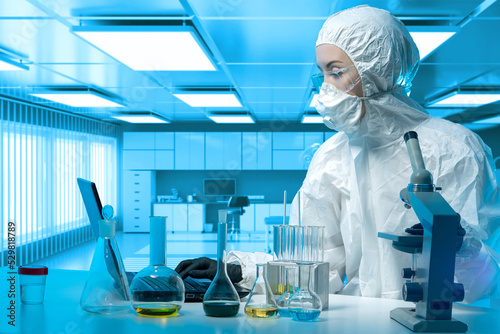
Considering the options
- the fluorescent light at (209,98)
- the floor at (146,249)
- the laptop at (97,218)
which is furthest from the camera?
the floor at (146,249)

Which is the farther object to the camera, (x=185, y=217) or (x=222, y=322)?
(x=185, y=217)

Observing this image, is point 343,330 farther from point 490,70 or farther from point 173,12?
point 490,70

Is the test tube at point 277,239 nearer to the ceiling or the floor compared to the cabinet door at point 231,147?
nearer to the floor

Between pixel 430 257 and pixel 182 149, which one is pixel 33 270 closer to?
pixel 430 257

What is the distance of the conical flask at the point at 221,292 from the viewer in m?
1.12

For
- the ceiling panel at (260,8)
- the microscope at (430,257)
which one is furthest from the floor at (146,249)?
the microscope at (430,257)

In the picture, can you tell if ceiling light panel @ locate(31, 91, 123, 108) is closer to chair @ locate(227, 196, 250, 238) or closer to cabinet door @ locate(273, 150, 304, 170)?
chair @ locate(227, 196, 250, 238)

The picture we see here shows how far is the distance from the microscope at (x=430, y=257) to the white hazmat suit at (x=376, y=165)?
49 cm

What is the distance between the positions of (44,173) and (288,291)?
7.47m

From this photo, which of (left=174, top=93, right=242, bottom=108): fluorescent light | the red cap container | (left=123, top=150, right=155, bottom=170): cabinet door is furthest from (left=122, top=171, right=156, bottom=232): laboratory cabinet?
the red cap container

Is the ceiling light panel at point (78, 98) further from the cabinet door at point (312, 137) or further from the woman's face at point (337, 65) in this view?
the woman's face at point (337, 65)

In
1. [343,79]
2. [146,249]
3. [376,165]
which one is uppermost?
[343,79]

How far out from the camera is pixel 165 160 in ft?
35.4

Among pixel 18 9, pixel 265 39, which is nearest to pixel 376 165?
pixel 265 39
